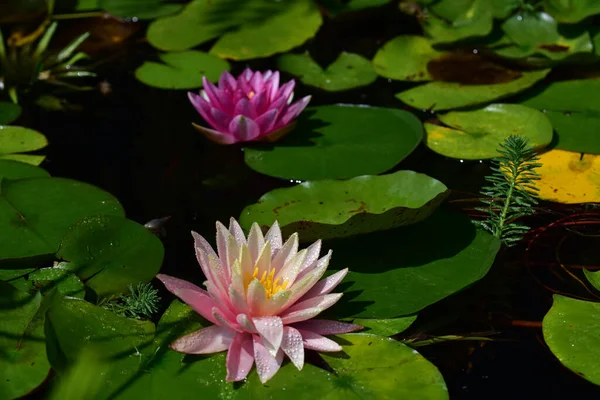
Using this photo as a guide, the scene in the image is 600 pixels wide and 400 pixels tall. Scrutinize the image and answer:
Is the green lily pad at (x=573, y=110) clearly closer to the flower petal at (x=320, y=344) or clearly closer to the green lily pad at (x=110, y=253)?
the flower petal at (x=320, y=344)

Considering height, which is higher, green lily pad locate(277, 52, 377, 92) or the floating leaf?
green lily pad locate(277, 52, 377, 92)

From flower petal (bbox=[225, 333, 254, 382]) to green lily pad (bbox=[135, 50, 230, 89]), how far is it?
1858mm

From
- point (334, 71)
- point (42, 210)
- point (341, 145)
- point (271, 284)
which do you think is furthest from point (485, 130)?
point (42, 210)

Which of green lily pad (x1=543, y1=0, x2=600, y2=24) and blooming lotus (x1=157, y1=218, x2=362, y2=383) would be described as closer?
blooming lotus (x1=157, y1=218, x2=362, y2=383)

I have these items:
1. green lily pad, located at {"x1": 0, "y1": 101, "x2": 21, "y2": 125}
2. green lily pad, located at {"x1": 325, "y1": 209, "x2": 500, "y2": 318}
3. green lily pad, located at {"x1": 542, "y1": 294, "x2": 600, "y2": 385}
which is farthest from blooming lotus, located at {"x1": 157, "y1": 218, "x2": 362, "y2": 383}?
green lily pad, located at {"x1": 0, "y1": 101, "x2": 21, "y2": 125}

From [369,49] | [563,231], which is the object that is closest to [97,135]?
[369,49]

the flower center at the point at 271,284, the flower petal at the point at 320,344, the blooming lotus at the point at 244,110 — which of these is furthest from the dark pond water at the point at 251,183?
the flower center at the point at 271,284

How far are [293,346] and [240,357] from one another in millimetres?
146

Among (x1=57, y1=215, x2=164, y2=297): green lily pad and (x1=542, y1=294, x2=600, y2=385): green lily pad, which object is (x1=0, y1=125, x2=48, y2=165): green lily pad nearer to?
(x1=57, y1=215, x2=164, y2=297): green lily pad

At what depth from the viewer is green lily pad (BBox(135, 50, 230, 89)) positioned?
3.40 m

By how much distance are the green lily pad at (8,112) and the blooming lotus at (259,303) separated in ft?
5.26

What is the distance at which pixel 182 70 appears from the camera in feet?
11.5

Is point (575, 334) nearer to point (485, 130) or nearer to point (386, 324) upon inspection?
point (386, 324)

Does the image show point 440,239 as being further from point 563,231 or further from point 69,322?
point 69,322
